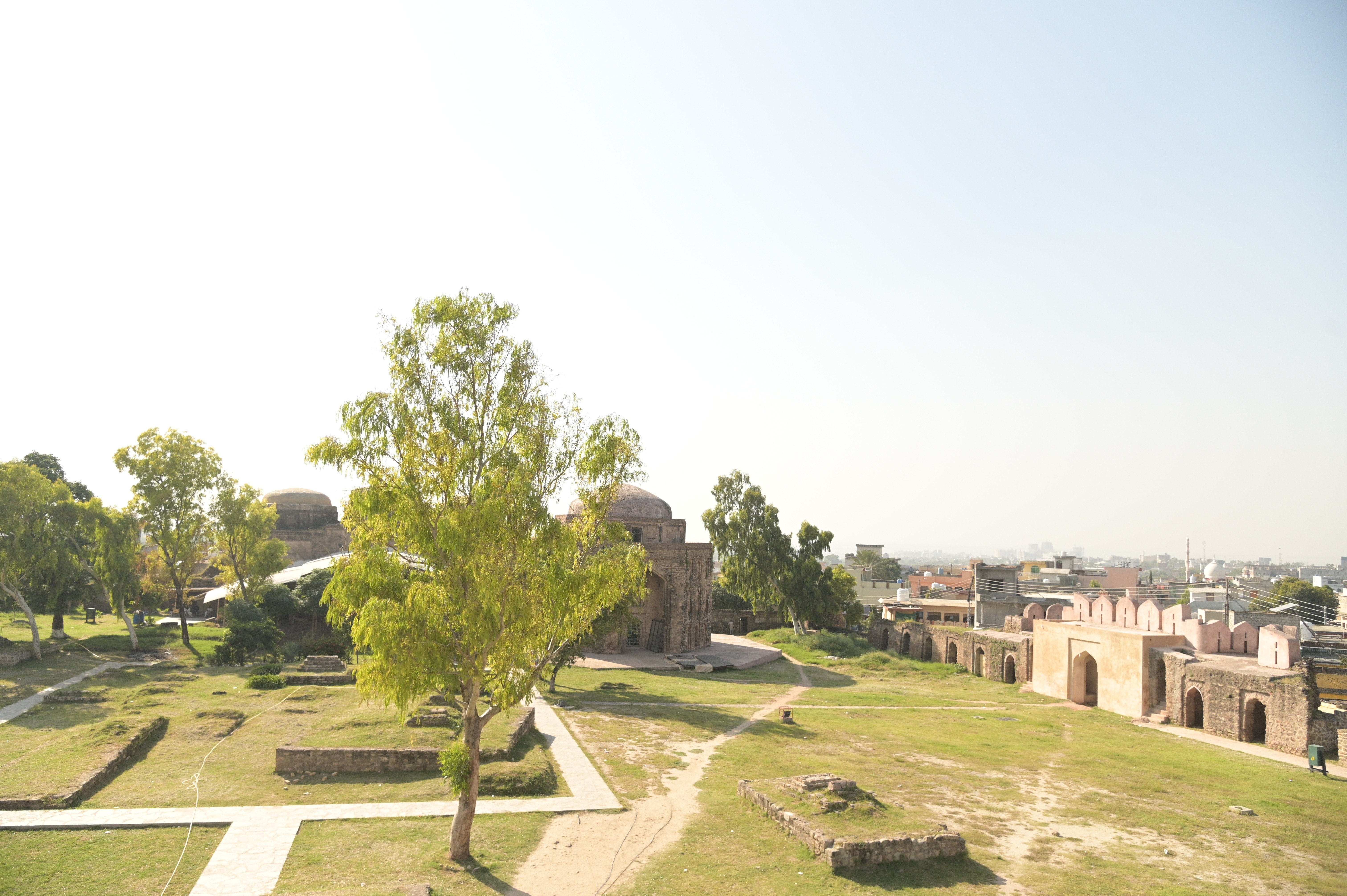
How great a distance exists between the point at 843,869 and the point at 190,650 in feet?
101

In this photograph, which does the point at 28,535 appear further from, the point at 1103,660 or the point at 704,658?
the point at 1103,660

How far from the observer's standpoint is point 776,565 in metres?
46.9

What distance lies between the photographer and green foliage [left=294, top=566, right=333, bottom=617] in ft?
115

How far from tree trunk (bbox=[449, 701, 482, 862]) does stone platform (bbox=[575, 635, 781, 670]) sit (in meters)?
22.1

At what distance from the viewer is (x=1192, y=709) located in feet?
81.5

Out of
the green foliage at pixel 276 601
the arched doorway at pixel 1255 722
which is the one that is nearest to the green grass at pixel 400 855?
the arched doorway at pixel 1255 722

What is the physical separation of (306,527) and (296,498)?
2384mm

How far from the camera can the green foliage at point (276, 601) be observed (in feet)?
113

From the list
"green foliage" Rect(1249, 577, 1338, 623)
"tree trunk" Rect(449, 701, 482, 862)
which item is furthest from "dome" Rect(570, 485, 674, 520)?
"green foliage" Rect(1249, 577, 1338, 623)

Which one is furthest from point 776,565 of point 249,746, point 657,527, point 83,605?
point 83,605

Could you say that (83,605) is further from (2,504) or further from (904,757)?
(904,757)

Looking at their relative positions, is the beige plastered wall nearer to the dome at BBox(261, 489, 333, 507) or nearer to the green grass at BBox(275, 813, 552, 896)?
the green grass at BBox(275, 813, 552, 896)

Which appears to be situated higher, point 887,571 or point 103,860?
point 887,571

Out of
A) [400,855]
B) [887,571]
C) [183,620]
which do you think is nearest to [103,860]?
[400,855]
